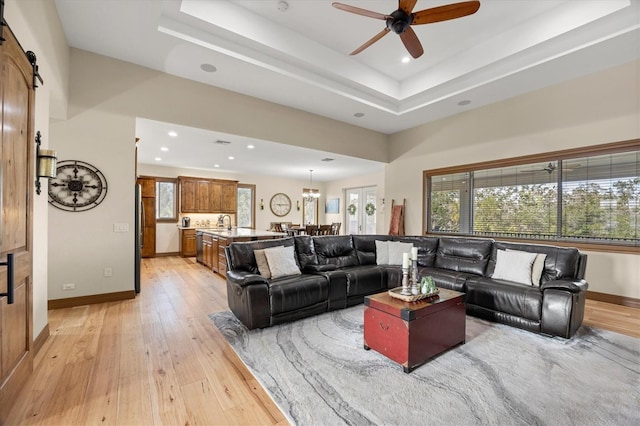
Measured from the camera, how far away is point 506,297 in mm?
3160

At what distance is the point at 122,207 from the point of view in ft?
12.9

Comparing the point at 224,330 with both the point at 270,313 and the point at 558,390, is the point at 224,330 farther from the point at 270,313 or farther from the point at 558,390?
the point at 558,390

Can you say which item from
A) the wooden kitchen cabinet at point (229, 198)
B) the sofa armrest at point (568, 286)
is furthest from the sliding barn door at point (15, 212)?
the wooden kitchen cabinet at point (229, 198)

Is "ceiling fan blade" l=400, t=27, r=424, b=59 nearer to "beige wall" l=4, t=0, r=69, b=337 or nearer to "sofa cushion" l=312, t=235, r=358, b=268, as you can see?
"sofa cushion" l=312, t=235, r=358, b=268

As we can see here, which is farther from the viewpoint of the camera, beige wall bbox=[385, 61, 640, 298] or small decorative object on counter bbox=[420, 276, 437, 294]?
beige wall bbox=[385, 61, 640, 298]

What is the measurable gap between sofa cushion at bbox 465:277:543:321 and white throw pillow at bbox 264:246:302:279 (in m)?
2.21

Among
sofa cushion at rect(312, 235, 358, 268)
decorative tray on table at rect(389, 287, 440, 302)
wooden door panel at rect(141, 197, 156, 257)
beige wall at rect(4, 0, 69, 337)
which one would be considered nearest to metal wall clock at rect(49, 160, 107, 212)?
beige wall at rect(4, 0, 69, 337)

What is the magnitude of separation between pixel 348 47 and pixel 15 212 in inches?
168

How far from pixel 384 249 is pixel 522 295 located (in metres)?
1.95

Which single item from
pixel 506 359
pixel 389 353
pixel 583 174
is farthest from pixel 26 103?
pixel 583 174

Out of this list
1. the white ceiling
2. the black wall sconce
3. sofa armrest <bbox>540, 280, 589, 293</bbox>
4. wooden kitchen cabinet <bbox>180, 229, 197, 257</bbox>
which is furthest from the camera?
wooden kitchen cabinet <bbox>180, 229, 197, 257</bbox>

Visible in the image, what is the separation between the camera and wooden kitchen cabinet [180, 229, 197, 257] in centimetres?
819

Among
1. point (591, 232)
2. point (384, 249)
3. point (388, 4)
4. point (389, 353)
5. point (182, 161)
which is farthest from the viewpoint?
point (182, 161)

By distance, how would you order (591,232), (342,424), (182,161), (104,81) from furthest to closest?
(182,161) < (591,232) < (104,81) < (342,424)
